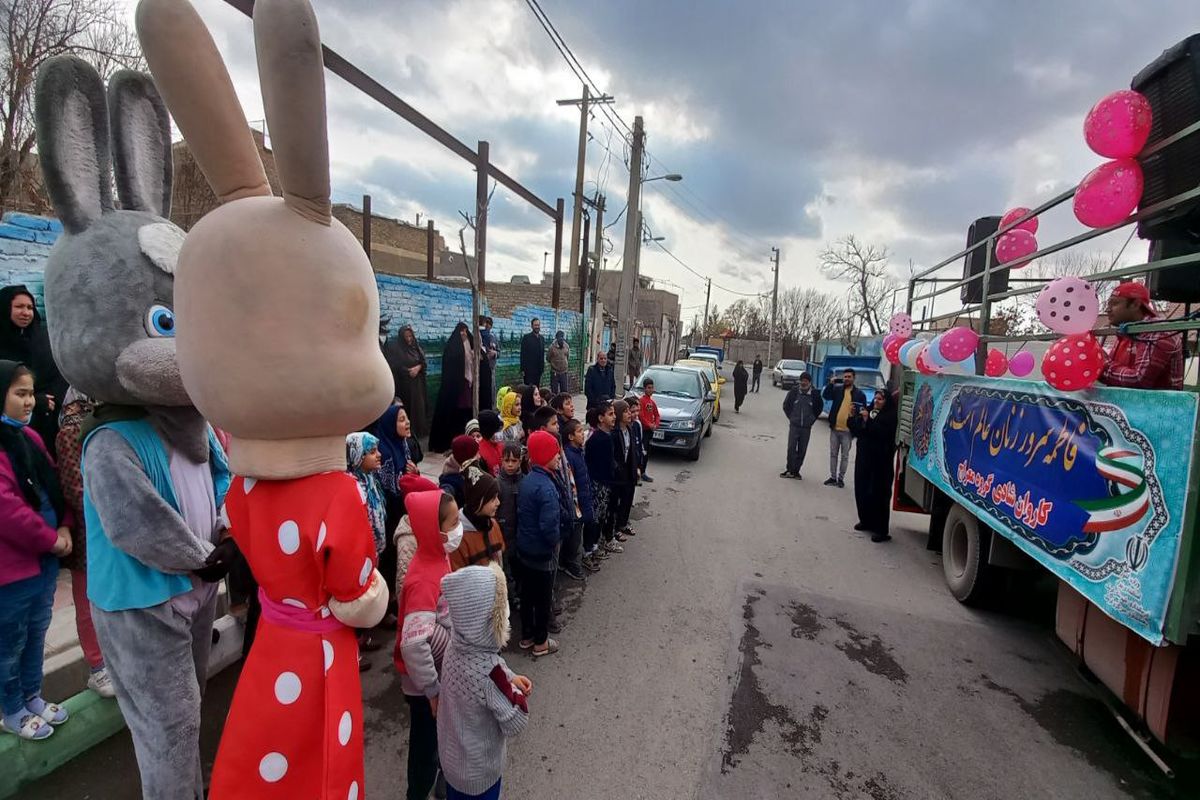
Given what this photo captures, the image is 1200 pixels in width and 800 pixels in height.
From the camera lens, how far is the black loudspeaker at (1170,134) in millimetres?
2920

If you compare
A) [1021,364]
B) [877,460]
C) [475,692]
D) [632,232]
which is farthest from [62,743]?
[632,232]

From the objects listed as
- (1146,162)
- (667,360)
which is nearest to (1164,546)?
(1146,162)

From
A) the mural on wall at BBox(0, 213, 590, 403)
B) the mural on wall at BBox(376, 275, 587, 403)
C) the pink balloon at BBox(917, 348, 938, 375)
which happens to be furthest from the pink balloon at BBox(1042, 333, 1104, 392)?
the mural on wall at BBox(376, 275, 587, 403)

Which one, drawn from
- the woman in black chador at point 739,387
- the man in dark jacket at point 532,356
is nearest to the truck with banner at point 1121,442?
the man in dark jacket at point 532,356

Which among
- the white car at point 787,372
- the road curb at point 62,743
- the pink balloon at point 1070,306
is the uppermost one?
the pink balloon at point 1070,306

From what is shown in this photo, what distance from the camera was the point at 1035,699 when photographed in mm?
3518

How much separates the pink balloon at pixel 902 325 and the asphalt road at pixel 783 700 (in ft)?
9.41

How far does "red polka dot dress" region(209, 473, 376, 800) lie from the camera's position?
170 cm

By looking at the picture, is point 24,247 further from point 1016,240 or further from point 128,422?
point 1016,240

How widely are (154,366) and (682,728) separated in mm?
2993

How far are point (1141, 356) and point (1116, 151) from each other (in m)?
1.27

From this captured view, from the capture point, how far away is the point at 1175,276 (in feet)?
11.2

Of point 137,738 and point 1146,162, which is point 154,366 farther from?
point 1146,162

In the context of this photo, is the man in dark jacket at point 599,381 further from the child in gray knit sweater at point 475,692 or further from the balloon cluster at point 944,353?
the child in gray knit sweater at point 475,692
